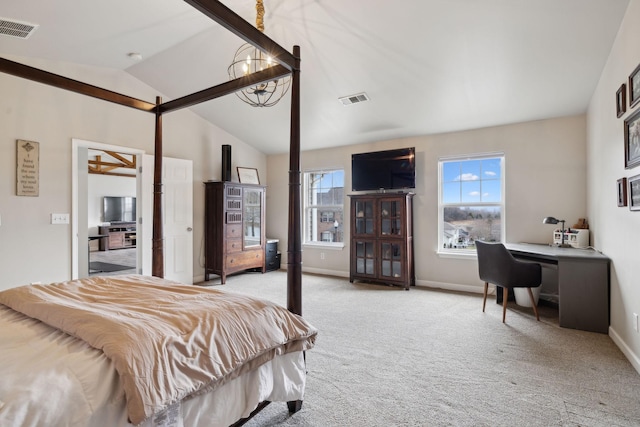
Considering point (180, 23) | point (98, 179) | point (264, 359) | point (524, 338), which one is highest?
point (180, 23)

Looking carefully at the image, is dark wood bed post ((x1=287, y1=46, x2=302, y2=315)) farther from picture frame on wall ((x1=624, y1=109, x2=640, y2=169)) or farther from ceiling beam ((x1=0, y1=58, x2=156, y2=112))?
picture frame on wall ((x1=624, y1=109, x2=640, y2=169))

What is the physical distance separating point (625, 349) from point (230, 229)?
4.78m

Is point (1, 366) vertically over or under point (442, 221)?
under

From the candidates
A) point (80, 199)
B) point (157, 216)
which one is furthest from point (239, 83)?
point (80, 199)

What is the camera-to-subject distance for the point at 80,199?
4512mm

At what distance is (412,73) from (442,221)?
2.26 metres

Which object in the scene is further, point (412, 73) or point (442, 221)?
point (442, 221)

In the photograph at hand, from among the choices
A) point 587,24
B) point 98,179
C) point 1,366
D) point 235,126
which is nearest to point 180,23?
point 235,126

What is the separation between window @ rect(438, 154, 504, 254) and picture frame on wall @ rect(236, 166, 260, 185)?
10.8 ft

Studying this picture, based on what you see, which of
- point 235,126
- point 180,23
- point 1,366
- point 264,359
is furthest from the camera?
point 235,126

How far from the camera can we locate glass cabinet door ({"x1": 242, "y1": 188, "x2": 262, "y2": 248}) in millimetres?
5609

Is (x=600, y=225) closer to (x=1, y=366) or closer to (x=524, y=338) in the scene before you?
(x=524, y=338)

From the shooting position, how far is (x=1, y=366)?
1055 millimetres

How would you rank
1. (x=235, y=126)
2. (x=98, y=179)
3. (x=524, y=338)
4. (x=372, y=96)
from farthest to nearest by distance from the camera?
(x=98, y=179), (x=235, y=126), (x=372, y=96), (x=524, y=338)
